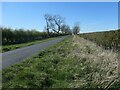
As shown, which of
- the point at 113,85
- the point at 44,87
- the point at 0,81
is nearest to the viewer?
the point at 113,85

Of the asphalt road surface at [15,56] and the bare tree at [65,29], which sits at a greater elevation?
the bare tree at [65,29]

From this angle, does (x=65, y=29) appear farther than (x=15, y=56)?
Yes

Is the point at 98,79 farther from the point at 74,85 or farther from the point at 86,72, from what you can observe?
the point at 86,72

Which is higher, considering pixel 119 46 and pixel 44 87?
pixel 119 46

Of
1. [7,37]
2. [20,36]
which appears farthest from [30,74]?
[20,36]

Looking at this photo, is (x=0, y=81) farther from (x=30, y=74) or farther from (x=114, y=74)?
(x=114, y=74)

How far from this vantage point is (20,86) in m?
7.96

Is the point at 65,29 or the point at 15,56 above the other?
the point at 65,29

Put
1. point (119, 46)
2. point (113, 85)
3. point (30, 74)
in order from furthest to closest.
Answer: point (119, 46) → point (30, 74) → point (113, 85)

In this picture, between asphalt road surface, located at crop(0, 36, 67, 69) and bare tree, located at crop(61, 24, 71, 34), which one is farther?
bare tree, located at crop(61, 24, 71, 34)

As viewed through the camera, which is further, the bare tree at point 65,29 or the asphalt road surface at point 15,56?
the bare tree at point 65,29

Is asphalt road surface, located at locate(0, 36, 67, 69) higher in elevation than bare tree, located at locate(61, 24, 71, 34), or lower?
lower

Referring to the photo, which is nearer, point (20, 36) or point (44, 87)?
point (44, 87)

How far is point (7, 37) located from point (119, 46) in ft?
133
